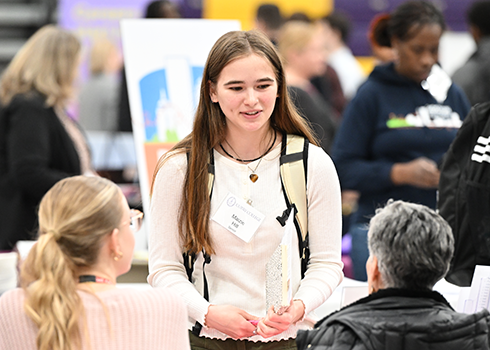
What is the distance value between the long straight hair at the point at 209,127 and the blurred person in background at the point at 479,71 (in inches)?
106

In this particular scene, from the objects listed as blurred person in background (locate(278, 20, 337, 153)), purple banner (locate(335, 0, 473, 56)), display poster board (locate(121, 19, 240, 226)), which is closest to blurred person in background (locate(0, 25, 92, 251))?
display poster board (locate(121, 19, 240, 226))

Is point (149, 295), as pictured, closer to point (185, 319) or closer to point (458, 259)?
point (185, 319)

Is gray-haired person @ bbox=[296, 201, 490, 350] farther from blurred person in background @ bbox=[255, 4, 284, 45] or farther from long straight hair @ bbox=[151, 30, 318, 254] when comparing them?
blurred person in background @ bbox=[255, 4, 284, 45]

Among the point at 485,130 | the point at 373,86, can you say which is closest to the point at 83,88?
the point at 373,86

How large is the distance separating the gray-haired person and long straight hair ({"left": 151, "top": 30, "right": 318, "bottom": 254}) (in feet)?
1.51

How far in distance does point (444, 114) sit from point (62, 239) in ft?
7.66

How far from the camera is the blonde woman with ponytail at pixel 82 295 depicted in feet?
5.60

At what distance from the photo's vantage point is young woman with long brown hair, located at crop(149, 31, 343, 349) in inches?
83.0

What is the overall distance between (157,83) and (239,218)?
69.8 inches

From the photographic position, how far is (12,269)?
2857mm

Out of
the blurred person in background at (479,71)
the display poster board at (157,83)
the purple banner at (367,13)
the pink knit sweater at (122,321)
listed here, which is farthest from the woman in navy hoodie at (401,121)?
the purple banner at (367,13)

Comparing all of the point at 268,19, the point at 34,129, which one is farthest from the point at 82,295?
the point at 268,19

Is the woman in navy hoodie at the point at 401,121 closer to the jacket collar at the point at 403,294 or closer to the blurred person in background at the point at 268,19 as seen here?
the jacket collar at the point at 403,294

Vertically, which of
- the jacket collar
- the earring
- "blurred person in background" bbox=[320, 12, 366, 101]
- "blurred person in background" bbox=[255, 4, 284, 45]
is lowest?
the jacket collar
